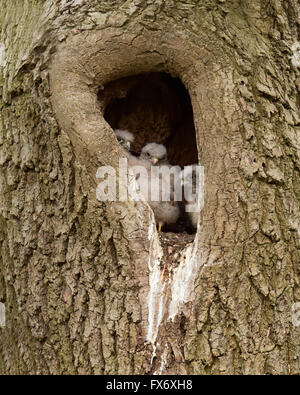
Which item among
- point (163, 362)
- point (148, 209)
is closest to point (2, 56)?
point (148, 209)

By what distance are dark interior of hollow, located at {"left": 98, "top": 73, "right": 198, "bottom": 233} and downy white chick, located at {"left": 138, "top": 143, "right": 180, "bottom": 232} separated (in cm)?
5

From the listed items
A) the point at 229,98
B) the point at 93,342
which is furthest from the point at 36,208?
the point at 229,98

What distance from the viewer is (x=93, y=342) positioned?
200 cm

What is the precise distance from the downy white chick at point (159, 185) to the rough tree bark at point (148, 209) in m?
1.10

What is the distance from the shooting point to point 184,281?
2.04 meters

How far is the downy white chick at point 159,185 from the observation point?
3244 millimetres

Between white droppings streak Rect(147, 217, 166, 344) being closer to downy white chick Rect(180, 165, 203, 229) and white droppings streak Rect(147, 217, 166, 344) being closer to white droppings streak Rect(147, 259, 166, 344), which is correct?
white droppings streak Rect(147, 259, 166, 344)

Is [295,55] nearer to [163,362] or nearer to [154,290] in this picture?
[154,290]

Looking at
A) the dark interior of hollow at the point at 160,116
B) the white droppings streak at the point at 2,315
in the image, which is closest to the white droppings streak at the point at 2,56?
the dark interior of hollow at the point at 160,116

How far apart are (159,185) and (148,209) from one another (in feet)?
4.33

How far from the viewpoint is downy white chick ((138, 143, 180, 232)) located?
3.24m

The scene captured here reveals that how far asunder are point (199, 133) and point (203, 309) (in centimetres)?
81

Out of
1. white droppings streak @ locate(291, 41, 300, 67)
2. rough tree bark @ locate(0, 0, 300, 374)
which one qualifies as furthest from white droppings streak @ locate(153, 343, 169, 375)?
white droppings streak @ locate(291, 41, 300, 67)

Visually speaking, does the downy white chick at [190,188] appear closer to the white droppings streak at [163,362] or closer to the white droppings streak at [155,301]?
the white droppings streak at [155,301]
